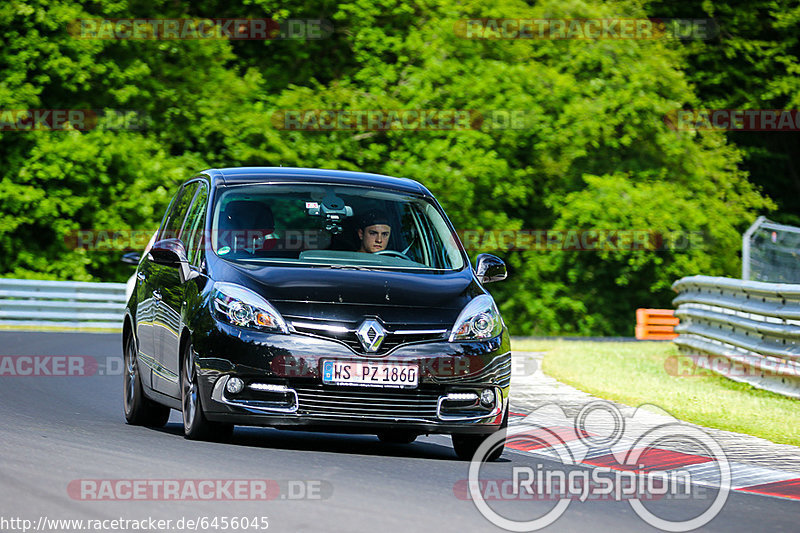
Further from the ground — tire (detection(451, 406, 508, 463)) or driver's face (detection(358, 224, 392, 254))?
driver's face (detection(358, 224, 392, 254))

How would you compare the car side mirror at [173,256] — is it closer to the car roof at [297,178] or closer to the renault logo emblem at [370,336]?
the car roof at [297,178]

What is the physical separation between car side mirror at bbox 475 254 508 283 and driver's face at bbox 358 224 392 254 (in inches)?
25.6

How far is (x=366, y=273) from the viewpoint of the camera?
9.10m

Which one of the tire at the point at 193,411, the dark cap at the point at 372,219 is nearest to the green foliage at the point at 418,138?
the dark cap at the point at 372,219

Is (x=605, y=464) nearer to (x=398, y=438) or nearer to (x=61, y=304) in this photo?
(x=398, y=438)

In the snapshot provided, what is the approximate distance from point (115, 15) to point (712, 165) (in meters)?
16.4

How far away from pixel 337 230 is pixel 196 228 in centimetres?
95

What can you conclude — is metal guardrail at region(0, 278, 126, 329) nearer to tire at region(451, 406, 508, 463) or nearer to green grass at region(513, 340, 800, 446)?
green grass at region(513, 340, 800, 446)

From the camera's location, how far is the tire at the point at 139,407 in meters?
10.3

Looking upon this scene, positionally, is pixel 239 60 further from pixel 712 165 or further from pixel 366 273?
pixel 366 273

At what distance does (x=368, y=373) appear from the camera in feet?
28.1

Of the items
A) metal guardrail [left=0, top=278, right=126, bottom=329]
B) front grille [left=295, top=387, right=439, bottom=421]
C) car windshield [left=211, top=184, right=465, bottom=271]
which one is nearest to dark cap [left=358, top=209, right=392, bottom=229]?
car windshield [left=211, top=184, right=465, bottom=271]

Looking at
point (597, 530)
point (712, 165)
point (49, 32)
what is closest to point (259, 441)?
point (597, 530)

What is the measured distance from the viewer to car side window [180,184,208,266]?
952cm
